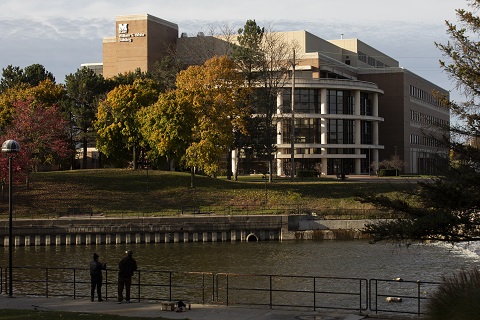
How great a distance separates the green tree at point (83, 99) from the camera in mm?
87188

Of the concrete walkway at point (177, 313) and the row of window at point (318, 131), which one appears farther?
the row of window at point (318, 131)

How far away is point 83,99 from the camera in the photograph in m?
90.4

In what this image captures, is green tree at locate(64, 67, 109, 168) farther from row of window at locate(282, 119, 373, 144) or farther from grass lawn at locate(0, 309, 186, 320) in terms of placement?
grass lawn at locate(0, 309, 186, 320)

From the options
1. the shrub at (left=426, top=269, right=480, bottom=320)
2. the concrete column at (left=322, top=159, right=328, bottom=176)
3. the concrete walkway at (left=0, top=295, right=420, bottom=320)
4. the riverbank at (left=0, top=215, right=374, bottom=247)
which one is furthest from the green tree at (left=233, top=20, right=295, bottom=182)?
the shrub at (left=426, top=269, right=480, bottom=320)

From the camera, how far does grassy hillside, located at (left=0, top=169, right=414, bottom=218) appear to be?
65.9 m

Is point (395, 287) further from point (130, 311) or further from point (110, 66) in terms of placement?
point (110, 66)

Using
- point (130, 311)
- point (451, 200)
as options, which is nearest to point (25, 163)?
point (130, 311)

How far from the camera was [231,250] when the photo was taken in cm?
5272

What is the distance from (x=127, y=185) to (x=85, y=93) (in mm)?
21026

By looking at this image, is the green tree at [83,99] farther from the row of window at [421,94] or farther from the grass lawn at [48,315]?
the grass lawn at [48,315]

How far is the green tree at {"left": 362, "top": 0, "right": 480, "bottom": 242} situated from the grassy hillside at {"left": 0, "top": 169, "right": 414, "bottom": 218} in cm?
4058

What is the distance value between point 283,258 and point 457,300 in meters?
29.7

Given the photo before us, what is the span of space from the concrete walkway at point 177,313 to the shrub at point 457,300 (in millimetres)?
2348

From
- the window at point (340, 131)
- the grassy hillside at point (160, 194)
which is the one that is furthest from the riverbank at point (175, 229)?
the window at point (340, 131)
